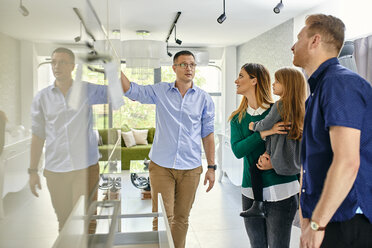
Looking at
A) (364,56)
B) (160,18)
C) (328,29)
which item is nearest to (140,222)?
(328,29)

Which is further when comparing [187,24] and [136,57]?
[187,24]

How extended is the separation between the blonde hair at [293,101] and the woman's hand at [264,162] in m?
0.16

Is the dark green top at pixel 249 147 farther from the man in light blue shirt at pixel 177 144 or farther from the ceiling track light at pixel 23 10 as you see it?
the ceiling track light at pixel 23 10

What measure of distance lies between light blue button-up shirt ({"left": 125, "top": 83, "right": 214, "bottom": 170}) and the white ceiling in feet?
2.23

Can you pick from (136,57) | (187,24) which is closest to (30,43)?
(136,57)

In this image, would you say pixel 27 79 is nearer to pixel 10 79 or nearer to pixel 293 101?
pixel 10 79

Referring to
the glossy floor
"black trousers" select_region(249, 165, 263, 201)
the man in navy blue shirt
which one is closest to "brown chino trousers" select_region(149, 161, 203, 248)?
the glossy floor

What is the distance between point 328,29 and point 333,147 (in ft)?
1.50

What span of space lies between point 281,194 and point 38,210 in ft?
5.65

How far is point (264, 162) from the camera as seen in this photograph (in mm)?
1830

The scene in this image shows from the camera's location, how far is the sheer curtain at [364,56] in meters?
3.53

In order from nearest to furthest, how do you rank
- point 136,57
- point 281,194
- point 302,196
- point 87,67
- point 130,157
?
point 87,67 → point 302,196 → point 281,194 → point 136,57 → point 130,157

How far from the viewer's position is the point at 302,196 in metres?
1.33

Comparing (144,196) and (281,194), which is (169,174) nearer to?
(281,194)
